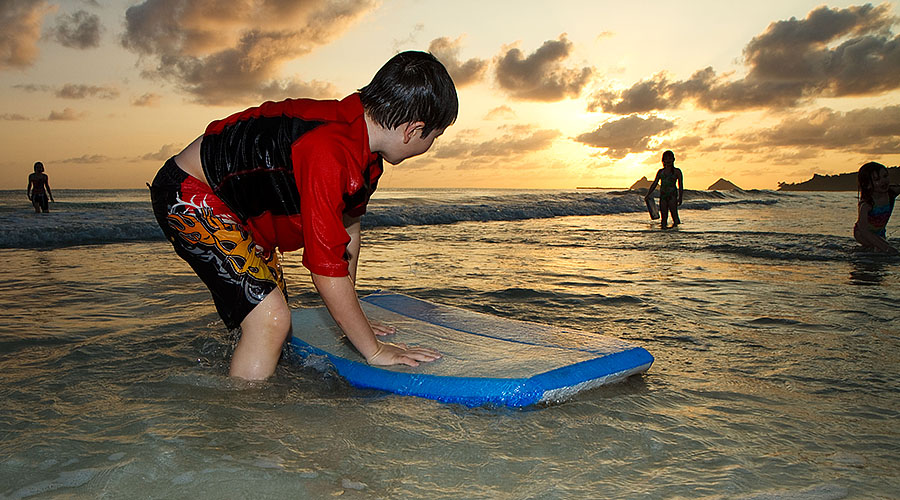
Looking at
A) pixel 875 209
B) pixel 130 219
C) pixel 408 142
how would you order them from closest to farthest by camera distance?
pixel 408 142 < pixel 875 209 < pixel 130 219

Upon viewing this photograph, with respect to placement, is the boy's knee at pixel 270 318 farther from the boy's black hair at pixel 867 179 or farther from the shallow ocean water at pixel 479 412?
the boy's black hair at pixel 867 179

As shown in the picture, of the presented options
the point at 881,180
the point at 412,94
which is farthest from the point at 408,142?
the point at 881,180

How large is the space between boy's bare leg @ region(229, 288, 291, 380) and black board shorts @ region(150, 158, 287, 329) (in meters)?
0.03

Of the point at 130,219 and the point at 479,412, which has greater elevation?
the point at 130,219

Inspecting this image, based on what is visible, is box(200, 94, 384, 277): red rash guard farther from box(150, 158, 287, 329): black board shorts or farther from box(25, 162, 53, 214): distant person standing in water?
box(25, 162, 53, 214): distant person standing in water

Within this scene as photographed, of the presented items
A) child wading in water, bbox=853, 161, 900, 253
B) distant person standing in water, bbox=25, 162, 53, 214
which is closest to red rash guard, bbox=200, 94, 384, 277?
child wading in water, bbox=853, 161, 900, 253

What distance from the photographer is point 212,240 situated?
7.47 ft

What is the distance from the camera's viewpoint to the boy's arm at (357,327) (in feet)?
6.80

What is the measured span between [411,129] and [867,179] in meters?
7.31

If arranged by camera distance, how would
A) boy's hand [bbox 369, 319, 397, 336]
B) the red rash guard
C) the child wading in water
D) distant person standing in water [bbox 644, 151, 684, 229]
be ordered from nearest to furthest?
the red rash guard, boy's hand [bbox 369, 319, 397, 336], the child wading in water, distant person standing in water [bbox 644, 151, 684, 229]

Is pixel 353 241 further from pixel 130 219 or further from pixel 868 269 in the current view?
pixel 130 219

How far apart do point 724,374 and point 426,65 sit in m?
1.76

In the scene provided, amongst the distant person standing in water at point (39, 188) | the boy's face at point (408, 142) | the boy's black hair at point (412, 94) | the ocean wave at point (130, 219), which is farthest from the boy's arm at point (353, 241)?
the distant person standing in water at point (39, 188)

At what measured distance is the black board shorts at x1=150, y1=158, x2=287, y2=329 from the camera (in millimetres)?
2260
